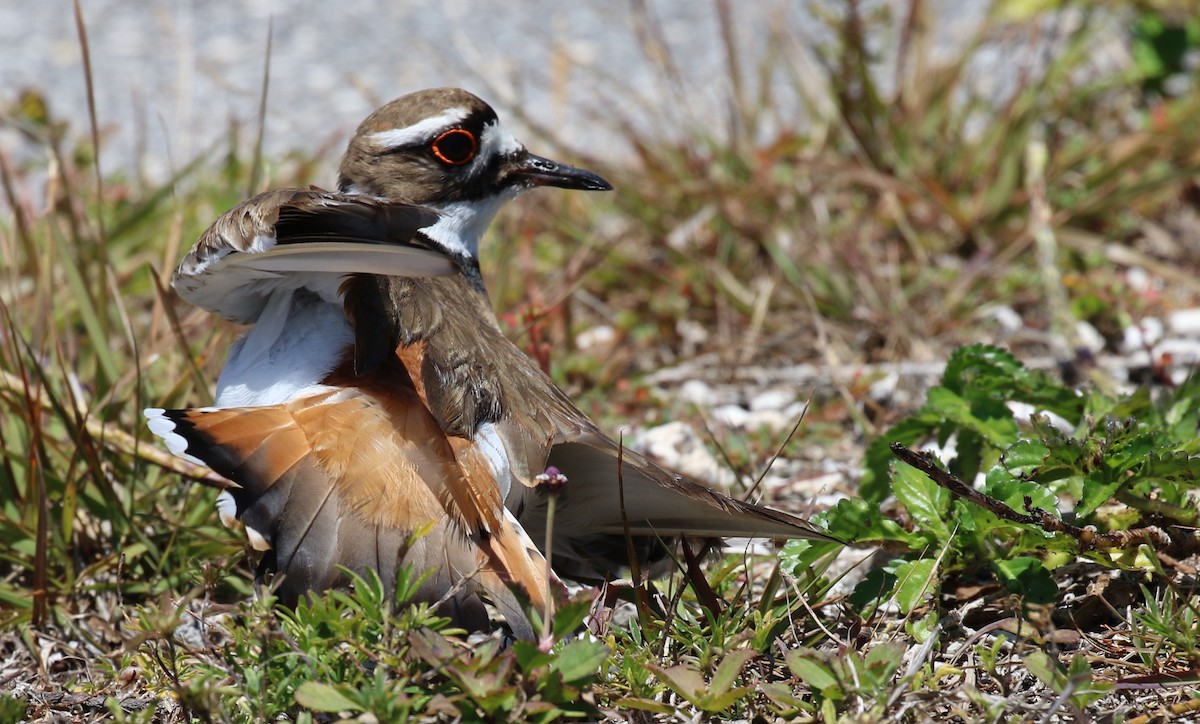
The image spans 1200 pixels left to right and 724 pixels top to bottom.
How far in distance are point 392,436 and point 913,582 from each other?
114cm

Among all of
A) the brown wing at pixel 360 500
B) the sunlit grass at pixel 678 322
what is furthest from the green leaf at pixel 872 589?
the brown wing at pixel 360 500

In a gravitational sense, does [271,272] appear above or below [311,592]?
above

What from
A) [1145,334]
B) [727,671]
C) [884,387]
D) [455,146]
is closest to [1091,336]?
[1145,334]

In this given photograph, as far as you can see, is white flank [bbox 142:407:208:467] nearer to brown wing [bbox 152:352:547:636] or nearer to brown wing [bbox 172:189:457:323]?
brown wing [bbox 152:352:547:636]

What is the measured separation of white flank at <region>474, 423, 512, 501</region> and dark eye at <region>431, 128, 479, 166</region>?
1.03 m

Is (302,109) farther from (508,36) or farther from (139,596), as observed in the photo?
(139,596)

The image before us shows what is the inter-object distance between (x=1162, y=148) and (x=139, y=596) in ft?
15.1

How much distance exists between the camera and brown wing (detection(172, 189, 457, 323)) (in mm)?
2422

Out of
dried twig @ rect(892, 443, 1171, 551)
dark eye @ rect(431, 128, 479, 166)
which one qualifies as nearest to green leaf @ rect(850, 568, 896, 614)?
dried twig @ rect(892, 443, 1171, 551)

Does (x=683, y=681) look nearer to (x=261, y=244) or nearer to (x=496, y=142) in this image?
(x=261, y=244)

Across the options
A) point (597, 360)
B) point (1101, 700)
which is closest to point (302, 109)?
point (597, 360)

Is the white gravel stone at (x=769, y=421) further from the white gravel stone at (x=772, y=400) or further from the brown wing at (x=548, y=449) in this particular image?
the brown wing at (x=548, y=449)

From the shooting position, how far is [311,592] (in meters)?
2.49

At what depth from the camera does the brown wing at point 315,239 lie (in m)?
2.42
